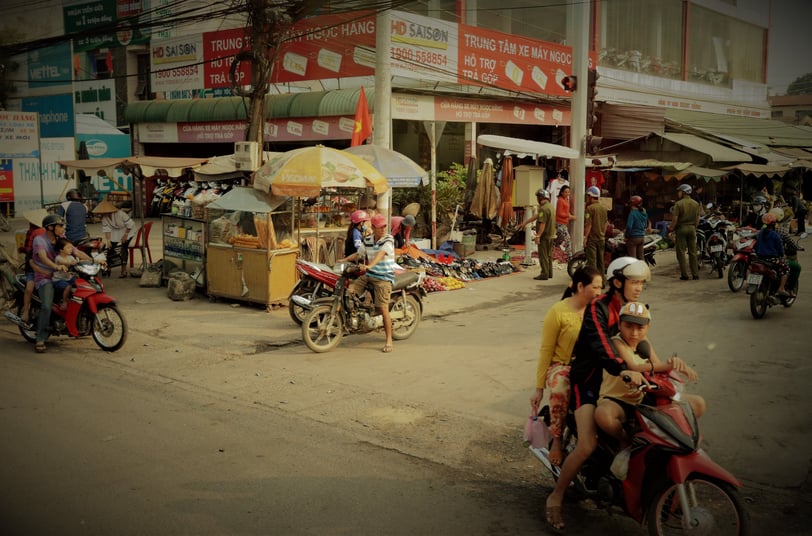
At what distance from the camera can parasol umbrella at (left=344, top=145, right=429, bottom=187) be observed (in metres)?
13.8

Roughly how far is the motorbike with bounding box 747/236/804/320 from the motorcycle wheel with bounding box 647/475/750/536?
8064 millimetres

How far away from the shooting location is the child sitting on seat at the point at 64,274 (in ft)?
31.1

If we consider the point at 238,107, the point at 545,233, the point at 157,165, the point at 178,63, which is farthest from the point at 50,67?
the point at 545,233

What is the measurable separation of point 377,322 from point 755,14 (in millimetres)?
37268

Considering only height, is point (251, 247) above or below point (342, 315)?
above

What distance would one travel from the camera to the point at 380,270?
9555 millimetres

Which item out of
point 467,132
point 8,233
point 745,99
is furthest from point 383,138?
point 745,99

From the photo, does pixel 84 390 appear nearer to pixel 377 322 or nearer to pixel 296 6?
pixel 377 322

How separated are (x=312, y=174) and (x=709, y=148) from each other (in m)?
17.4

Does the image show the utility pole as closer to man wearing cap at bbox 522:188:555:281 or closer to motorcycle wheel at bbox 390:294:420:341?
motorcycle wheel at bbox 390:294:420:341

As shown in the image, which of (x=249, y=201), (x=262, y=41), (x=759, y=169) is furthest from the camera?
(x=759, y=169)

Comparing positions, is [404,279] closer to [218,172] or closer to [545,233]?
[545,233]

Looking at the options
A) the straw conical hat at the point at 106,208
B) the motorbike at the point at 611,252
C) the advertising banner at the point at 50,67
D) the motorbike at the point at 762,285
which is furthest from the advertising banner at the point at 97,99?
the motorbike at the point at 762,285

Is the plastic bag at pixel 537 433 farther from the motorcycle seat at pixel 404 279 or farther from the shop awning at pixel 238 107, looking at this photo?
the shop awning at pixel 238 107
